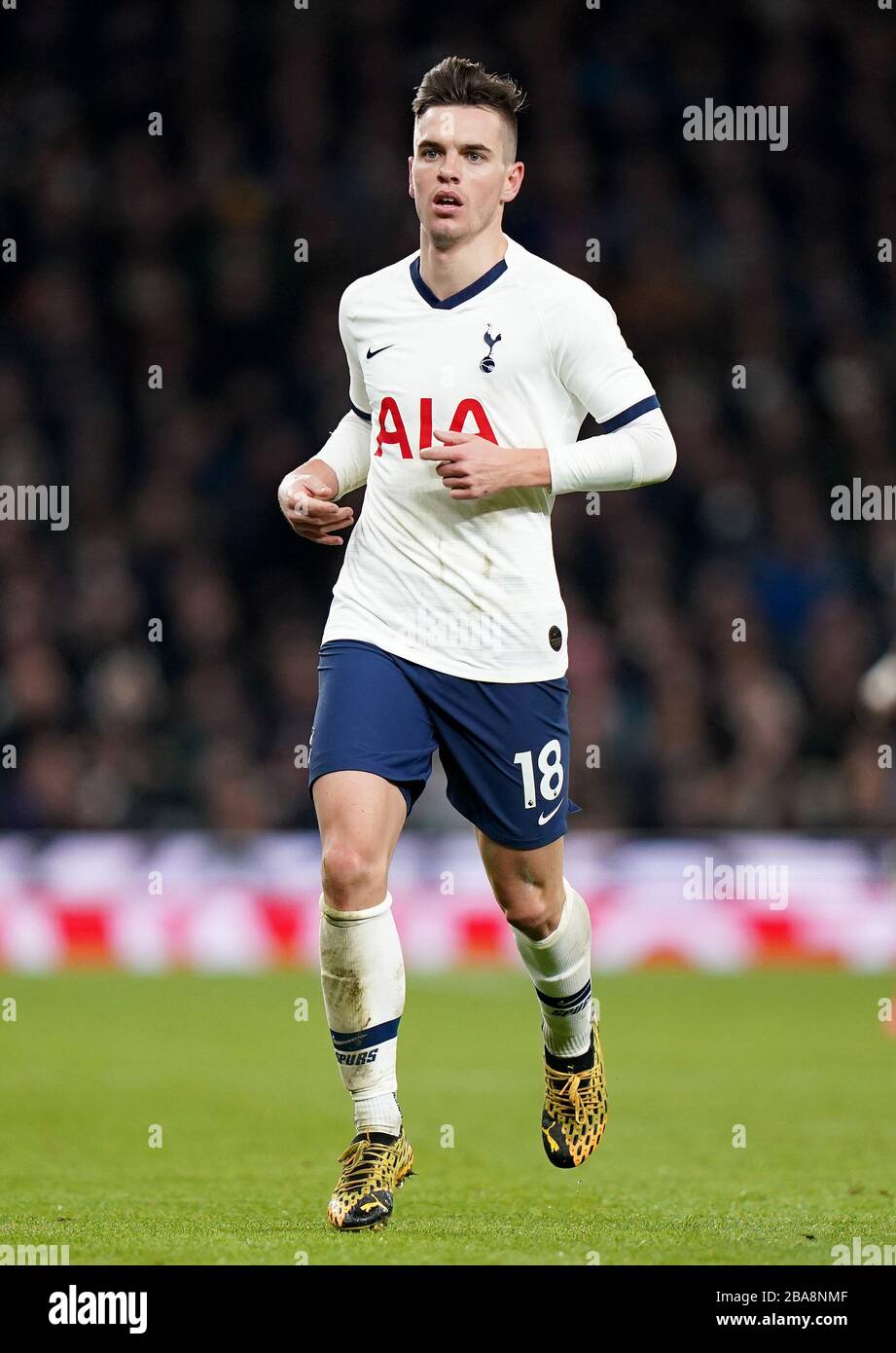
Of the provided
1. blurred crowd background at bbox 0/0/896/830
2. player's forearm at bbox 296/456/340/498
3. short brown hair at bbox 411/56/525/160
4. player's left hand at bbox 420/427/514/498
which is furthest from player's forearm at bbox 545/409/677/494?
blurred crowd background at bbox 0/0/896/830

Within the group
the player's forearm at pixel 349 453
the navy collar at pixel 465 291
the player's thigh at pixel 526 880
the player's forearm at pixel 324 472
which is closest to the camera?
the navy collar at pixel 465 291

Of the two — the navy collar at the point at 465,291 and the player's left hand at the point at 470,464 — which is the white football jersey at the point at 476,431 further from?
the player's left hand at the point at 470,464

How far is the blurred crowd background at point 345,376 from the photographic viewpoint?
1401 centimetres

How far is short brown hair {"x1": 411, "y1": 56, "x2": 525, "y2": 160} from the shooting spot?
5438mm

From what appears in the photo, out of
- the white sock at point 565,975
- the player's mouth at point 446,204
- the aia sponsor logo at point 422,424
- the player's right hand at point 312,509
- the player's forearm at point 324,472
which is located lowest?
the white sock at point 565,975

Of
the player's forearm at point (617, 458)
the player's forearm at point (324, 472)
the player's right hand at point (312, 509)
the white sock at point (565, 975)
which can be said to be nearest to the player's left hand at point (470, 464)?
the player's forearm at point (617, 458)

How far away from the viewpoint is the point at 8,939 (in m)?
13.1

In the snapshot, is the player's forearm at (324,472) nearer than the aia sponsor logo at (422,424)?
No

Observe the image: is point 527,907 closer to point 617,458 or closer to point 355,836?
point 355,836

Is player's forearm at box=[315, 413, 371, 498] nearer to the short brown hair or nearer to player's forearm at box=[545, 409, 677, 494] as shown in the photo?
player's forearm at box=[545, 409, 677, 494]

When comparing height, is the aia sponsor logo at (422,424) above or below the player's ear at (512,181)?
below

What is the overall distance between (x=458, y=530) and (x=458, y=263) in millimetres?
722

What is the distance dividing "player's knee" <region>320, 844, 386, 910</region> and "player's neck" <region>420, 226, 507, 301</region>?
1541mm

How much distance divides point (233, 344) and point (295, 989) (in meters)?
6.24
